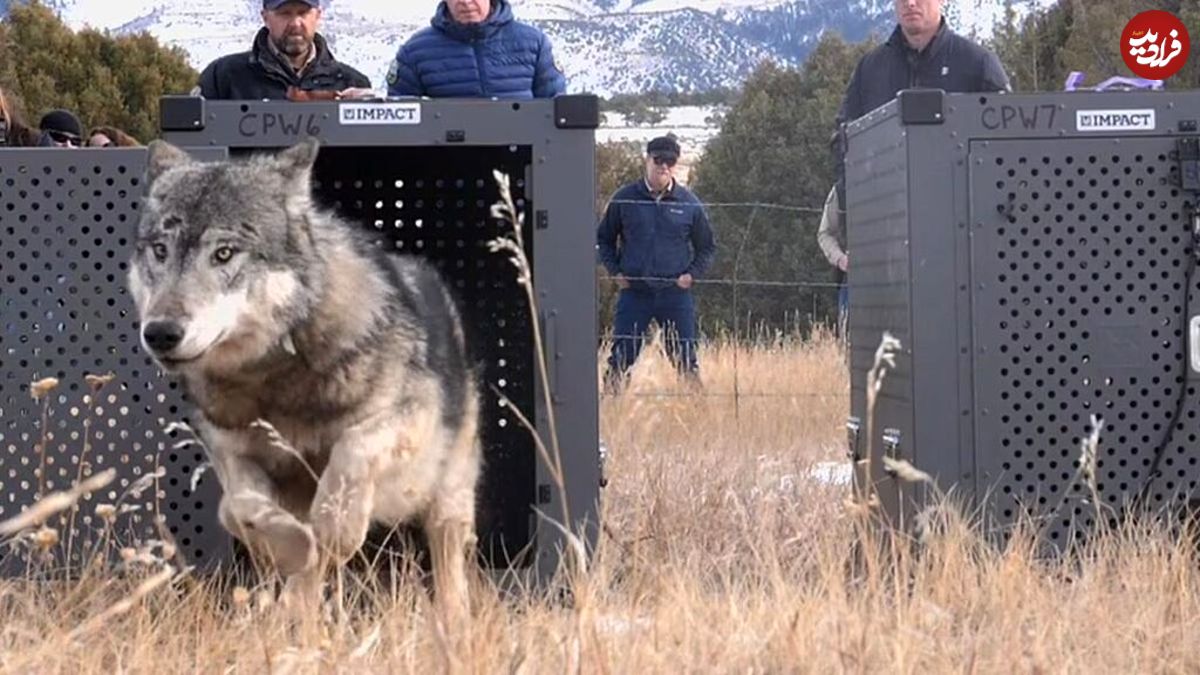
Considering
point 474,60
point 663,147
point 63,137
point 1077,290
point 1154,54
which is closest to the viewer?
point 1077,290

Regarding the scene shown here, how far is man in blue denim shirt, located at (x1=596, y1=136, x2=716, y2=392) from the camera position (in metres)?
10.6

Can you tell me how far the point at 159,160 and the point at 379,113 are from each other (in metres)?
0.61

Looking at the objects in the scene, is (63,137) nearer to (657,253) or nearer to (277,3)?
(277,3)

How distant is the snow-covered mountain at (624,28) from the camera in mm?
66125

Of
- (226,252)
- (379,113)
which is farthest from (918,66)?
(226,252)

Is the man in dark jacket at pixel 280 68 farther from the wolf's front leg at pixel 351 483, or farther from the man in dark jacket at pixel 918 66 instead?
the wolf's front leg at pixel 351 483

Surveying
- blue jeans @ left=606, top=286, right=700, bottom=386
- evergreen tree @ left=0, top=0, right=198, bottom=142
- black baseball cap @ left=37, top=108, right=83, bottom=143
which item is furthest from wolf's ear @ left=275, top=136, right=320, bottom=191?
evergreen tree @ left=0, top=0, right=198, bottom=142

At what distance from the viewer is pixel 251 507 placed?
4.07m

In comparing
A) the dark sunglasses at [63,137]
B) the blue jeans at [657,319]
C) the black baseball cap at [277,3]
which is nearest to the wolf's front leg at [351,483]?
the black baseball cap at [277,3]

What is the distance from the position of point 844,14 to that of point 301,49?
7402cm

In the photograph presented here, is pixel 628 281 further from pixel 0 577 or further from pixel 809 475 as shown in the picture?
pixel 0 577

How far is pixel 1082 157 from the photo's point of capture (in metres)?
4.58

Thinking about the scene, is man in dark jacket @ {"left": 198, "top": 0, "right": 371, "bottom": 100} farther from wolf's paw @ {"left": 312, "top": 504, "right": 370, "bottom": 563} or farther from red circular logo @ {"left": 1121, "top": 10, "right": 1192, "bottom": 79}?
red circular logo @ {"left": 1121, "top": 10, "right": 1192, "bottom": 79}

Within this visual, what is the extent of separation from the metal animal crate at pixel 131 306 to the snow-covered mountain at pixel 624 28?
55202 millimetres
